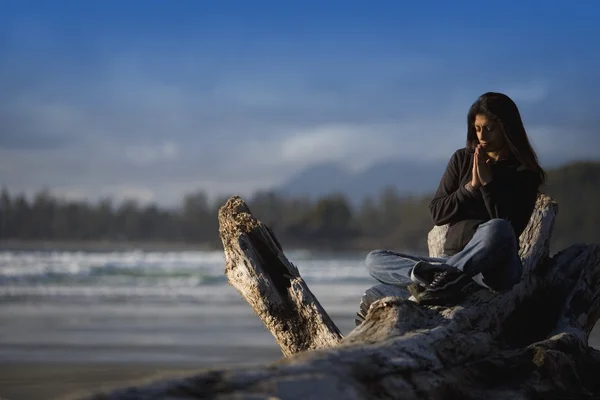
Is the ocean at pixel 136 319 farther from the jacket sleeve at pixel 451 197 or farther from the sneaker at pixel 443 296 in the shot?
the sneaker at pixel 443 296

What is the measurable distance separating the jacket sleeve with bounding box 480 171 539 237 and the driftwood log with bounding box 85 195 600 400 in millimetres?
417

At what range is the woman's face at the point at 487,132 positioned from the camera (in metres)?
4.88

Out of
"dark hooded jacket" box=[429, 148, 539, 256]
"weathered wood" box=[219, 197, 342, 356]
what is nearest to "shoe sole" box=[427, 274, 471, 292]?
"dark hooded jacket" box=[429, 148, 539, 256]

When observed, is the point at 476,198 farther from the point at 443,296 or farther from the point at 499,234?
the point at 443,296

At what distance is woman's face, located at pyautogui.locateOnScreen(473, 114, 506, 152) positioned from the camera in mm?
4879

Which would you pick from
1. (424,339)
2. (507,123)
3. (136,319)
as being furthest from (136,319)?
(424,339)

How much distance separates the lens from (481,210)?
4.88m

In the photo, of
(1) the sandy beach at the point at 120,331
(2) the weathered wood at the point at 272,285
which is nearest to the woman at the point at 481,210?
(2) the weathered wood at the point at 272,285

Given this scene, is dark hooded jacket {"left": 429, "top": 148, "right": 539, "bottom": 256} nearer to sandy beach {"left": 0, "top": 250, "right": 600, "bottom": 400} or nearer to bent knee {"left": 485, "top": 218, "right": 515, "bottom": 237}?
bent knee {"left": 485, "top": 218, "right": 515, "bottom": 237}

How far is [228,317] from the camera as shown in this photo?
41.5 ft

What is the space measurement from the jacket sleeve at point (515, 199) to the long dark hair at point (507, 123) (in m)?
0.08

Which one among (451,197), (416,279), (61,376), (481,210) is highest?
(451,197)

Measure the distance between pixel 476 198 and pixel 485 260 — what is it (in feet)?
1.33

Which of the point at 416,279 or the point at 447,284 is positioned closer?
the point at 447,284
